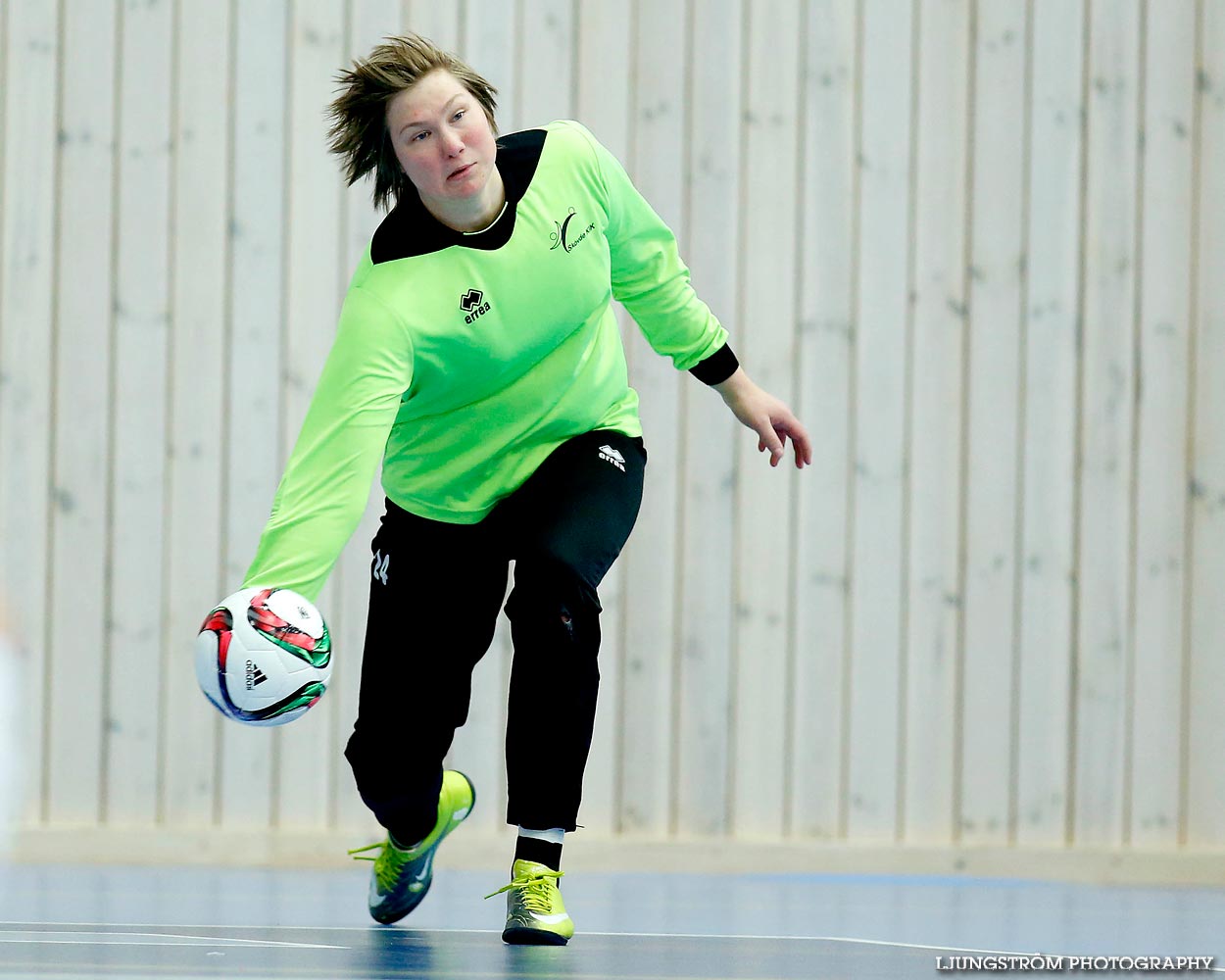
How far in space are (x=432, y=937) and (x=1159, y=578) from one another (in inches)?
101

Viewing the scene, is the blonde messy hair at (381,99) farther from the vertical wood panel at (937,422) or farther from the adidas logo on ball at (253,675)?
the vertical wood panel at (937,422)

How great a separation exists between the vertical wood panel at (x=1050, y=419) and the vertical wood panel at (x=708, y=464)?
895 millimetres

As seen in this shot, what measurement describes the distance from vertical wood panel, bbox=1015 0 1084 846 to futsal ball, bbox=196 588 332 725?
2.64 meters

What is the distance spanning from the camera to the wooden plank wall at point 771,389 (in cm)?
424

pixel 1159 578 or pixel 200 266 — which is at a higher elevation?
pixel 200 266

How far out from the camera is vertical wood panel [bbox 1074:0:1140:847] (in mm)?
4367

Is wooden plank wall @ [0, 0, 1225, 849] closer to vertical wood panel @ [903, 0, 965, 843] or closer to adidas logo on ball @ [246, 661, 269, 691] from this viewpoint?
vertical wood panel @ [903, 0, 965, 843]

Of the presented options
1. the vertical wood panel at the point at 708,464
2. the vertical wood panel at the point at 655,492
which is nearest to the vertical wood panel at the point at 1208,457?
the vertical wood panel at the point at 708,464

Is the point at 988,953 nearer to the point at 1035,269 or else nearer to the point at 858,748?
the point at 858,748

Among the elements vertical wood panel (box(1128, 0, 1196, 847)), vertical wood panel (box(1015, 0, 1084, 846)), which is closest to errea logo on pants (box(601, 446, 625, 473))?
vertical wood panel (box(1015, 0, 1084, 846))

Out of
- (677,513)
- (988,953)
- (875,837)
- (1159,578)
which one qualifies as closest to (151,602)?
(677,513)

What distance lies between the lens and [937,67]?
4379mm

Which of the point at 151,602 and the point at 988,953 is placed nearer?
the point at 988,953

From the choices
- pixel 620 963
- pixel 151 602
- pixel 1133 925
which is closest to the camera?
pixel 620 963
